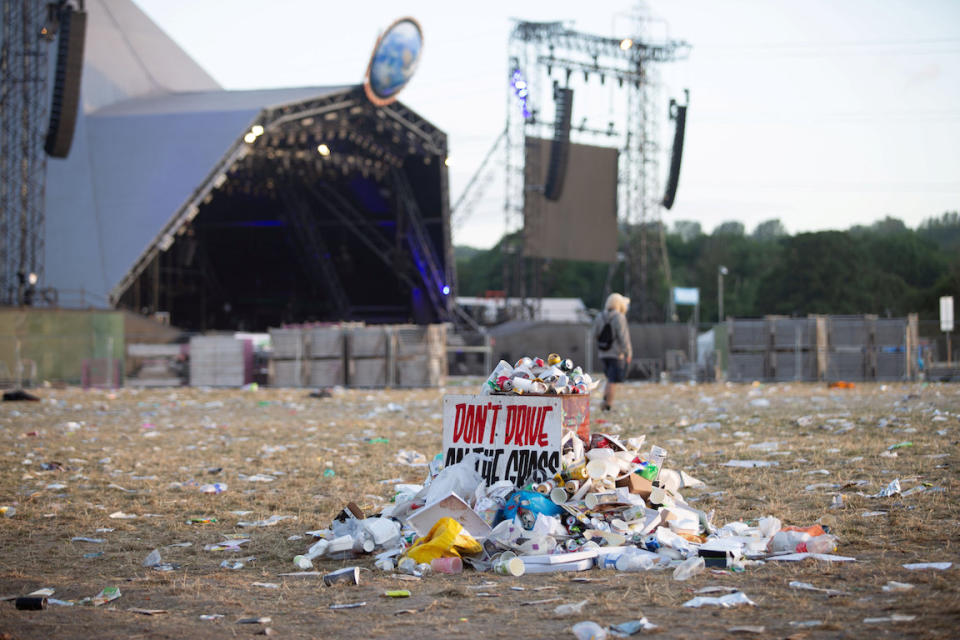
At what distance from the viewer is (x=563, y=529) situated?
5.32 meters

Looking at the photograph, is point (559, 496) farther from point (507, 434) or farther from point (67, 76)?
point (67, 76)

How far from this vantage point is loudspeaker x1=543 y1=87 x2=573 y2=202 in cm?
3372

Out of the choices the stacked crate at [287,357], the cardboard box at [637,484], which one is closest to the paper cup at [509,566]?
the cardboard box at [637,484]

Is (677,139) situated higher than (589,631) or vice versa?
(677,139)

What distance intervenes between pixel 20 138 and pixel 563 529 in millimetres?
35435

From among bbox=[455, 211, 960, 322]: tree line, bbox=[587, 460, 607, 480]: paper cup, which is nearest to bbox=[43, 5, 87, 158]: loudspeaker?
bbox=[587, 460, 607, 480]: paper cup

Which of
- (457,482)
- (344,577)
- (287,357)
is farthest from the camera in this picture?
(287,357)

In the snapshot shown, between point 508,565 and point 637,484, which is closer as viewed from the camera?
point 508,565

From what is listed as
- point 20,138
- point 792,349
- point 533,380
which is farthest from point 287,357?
point 533,380

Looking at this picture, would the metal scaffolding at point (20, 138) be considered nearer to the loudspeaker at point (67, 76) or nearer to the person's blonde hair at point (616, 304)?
the loudspeaker at point (67, 76)

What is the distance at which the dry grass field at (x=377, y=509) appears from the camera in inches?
154

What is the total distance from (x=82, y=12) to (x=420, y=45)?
40.1 ft

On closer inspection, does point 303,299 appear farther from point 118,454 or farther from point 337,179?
point 118,454

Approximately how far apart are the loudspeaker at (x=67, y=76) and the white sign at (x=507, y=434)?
23694 mm
